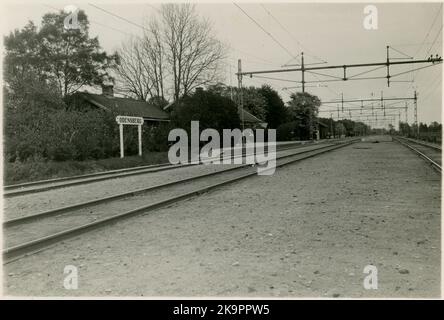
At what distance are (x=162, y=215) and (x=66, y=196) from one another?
3.94m

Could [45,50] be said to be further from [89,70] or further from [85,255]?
[85,255]

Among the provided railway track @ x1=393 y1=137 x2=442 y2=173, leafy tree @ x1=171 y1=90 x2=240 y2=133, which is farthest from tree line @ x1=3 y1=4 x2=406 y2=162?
railway track @ x1=393 y1=137 x2=442 y2=173

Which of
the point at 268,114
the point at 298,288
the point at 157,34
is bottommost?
the point at 298,288

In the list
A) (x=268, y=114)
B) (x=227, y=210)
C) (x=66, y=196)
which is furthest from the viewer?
(x=268, y=114)

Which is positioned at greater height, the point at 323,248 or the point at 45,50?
the point at 45,50

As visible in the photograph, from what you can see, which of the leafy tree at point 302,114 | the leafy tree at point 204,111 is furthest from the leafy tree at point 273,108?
the leafy tree at point 204,111

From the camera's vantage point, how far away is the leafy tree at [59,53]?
38938 millimetres

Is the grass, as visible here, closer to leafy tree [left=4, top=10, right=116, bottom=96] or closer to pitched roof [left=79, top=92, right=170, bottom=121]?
pitched roof [left=79, top=92, right=170, bottom=121]

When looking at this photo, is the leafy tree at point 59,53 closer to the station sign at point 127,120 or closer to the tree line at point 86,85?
the tree line at point 86,85

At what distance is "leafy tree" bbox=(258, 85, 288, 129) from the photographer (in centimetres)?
7231

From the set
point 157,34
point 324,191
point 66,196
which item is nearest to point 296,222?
point 324,191

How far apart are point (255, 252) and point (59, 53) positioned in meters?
39.4

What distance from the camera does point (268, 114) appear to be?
237 ft

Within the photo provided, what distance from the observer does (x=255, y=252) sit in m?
5.87
